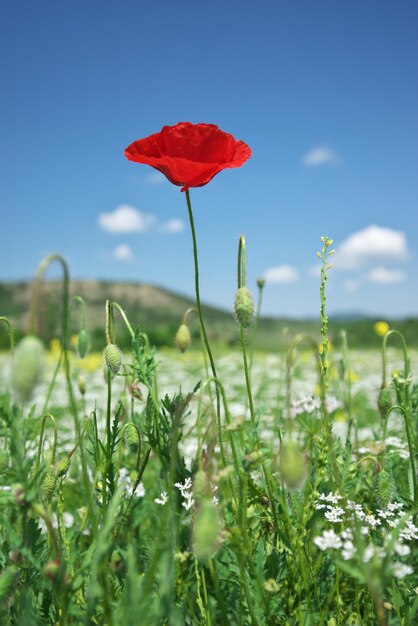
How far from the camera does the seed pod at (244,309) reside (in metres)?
1.50

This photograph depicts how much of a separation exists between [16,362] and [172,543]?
444 mm

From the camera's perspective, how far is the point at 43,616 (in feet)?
4.94

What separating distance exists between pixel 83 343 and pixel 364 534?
3.88ft

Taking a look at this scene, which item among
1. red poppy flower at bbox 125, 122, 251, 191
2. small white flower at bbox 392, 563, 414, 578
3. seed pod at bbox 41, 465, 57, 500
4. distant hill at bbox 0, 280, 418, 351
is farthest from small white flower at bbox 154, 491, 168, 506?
distant hill at bbox 0, 280, 418, 351

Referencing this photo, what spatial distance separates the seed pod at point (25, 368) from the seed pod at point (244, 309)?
599mm

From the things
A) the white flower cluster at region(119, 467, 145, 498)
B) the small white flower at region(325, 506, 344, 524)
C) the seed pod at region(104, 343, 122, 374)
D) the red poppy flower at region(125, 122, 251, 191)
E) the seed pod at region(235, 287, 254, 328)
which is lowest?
the white flower cluster at region(119, 467, 145, 498)

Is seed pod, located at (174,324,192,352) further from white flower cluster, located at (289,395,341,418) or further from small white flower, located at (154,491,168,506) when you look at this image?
white flower cluster, located at (289,395,341,418)

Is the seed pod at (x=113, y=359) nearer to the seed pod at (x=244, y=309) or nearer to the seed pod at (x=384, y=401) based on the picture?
the seed pod at (x=244, y=309)

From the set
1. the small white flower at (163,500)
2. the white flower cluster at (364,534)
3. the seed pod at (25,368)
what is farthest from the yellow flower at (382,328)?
the seed pod at (25,368)

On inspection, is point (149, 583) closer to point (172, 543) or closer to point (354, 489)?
point (172, 543)

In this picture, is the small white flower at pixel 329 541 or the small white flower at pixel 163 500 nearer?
the small white flower at pixel 329 541

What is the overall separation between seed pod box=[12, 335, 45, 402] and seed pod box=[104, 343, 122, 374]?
0.41 meters

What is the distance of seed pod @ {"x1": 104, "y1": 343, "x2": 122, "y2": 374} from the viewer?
4.86 feet

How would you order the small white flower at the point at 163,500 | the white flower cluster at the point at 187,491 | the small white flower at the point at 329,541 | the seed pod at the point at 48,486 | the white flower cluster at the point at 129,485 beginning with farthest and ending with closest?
the white flower cluster at the point at 129,485
the small white flower at the point at 163,500
the white flower cluster at the point at 187,491
the seed pod at the point at 48,486
the small white flower at the point at 329,541
